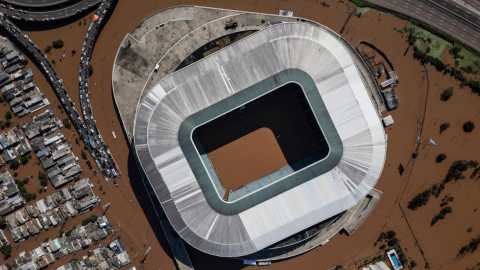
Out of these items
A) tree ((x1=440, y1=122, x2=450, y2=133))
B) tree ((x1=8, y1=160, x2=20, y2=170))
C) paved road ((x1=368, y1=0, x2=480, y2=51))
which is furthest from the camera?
tree ((x1=8, y1=160, x2=20, y2=170))

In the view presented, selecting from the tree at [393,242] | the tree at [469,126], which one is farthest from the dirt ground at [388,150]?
the tree at [393,242]

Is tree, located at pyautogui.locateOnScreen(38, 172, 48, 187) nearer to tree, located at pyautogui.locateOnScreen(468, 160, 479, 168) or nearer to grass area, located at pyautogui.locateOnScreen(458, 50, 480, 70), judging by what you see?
tree, located at pyautogui.locateOnScreen(468, 160, 479, 168)

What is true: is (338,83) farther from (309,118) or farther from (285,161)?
(285,161)

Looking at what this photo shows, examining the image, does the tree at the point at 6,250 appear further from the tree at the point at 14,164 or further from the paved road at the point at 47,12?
the paved road at the point at 47,12

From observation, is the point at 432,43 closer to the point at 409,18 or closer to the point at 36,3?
the point at 409,18

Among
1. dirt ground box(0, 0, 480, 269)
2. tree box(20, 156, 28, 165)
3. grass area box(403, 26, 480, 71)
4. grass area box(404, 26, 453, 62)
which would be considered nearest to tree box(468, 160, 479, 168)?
dirt ground box(0, 0, 480, 269)

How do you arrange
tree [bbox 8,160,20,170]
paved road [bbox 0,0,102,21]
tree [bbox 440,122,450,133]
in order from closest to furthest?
paved road [bbox 0,0,102,21]
tree [bbox 440,122,450,133]
tree [bbox 8,160,20,170]

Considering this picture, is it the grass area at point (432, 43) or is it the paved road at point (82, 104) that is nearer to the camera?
the paved road at point (82, 104)
